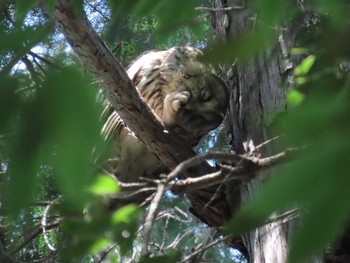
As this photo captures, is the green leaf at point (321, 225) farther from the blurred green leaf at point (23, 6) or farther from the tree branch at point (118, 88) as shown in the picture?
the tree branch at point (118, 88)

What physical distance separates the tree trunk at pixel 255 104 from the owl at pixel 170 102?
0.12m

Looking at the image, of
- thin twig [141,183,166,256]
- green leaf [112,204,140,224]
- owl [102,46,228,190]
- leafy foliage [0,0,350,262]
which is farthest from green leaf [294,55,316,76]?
owl [102,46,228,190]

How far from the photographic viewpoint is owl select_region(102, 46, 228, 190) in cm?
351

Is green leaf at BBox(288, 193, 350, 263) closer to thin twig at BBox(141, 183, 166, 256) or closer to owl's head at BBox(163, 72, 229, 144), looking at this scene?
thin twig at BBox(141, 183, 166, 256)

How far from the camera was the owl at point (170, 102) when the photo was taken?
3506mm

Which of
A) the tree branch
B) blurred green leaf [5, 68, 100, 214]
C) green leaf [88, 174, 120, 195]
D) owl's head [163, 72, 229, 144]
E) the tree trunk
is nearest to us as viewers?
blurred green leaf [5, 68, 100, 214]

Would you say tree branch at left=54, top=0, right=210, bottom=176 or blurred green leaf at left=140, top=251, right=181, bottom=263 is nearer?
blurred green leaf at left=140, top=251, right=181, bottom=263

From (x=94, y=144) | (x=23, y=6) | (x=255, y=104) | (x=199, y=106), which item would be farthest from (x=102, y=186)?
(x=199, y=106)

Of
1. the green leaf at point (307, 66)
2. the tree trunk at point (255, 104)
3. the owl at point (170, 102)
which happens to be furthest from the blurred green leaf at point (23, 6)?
the owl at point (170, 102)

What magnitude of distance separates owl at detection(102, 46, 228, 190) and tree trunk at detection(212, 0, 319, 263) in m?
0.12

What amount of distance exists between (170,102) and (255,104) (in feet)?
1.74

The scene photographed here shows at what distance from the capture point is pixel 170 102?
354 cm

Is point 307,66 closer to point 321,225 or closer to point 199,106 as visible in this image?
point 321,225

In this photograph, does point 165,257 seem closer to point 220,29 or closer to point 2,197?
point 2,197
